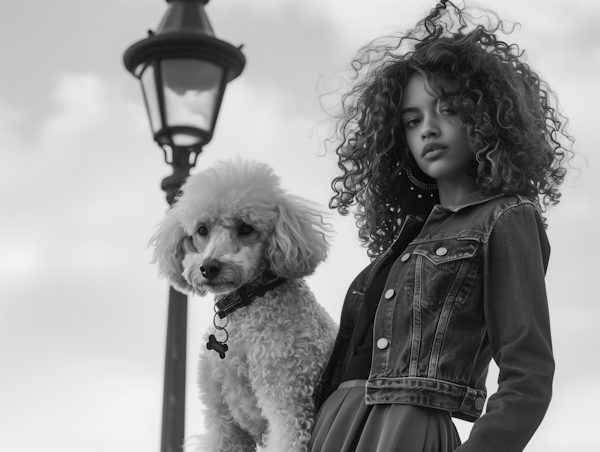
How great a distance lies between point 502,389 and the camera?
2.30m

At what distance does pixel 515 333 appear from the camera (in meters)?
2.34

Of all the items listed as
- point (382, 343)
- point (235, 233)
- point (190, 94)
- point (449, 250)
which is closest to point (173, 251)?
point (235, 233)

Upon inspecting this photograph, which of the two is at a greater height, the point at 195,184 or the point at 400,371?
the point at 195,184

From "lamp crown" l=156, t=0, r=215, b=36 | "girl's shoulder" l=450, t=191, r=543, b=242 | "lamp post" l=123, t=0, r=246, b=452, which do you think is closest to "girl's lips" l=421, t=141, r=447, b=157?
"girl's shoulder" l=450, t=191, r=543, b=242

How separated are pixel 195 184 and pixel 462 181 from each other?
1.08 m

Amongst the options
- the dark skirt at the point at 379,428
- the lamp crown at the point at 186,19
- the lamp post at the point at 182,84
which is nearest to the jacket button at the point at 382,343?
the dark skirt at the point at 379,428

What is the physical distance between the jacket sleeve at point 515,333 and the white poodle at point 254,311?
2.32 ft

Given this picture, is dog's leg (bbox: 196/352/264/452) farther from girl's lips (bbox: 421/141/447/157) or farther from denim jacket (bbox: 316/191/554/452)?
girl's lips (bbox: 421/141/447/157)

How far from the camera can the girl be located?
7.80 ft

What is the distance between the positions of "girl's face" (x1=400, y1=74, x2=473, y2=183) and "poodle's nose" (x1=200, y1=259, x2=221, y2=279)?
79cm

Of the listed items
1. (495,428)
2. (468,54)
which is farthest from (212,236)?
(495,428)

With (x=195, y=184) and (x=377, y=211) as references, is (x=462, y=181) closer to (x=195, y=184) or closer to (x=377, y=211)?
(x=377, y=211)

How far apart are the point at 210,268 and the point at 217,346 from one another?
0.28 meters

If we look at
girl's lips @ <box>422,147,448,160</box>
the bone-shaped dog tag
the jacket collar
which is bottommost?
the bone-shaped dog tag
